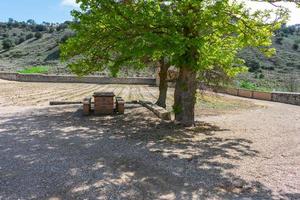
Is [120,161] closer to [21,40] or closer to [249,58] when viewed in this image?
[249,58]

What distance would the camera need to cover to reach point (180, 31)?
12727mm

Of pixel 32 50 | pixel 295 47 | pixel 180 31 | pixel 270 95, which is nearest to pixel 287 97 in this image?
pixel 270 95

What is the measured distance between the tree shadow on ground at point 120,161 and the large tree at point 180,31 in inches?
83.1

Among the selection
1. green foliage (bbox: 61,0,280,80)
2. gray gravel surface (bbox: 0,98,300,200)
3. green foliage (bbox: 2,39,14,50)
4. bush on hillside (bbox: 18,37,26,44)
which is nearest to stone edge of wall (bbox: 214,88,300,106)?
green foliage (bbox: 61,0,280,80)

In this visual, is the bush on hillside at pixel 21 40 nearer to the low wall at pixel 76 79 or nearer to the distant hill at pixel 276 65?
the low wall at pixel 76 79

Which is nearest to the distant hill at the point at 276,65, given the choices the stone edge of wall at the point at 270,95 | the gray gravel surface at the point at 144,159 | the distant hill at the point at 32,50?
the stone edge of wall at the point at 270,95

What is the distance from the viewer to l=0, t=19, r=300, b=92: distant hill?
41231 millimetres

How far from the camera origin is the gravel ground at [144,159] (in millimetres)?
7035

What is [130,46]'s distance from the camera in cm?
1248

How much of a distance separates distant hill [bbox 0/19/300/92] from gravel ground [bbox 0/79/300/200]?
51.2 ft

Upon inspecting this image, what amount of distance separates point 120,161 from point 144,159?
0.53 metres

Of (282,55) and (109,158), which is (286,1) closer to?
(109,158)

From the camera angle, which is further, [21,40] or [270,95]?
[21,40]

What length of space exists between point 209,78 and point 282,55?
41.5 metres
